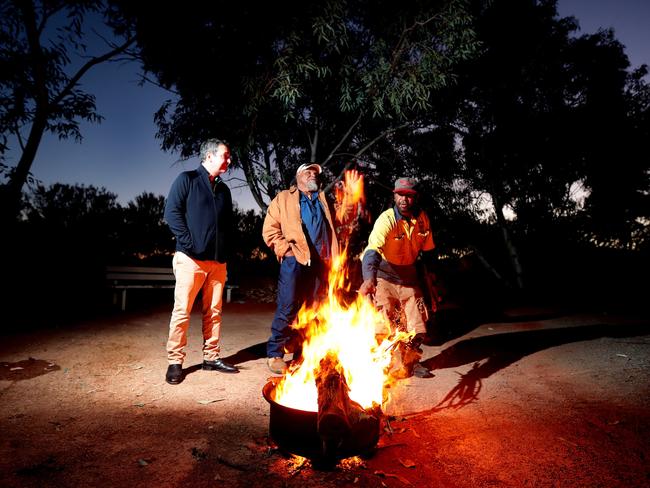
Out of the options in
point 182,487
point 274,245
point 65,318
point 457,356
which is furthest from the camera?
point 65,318

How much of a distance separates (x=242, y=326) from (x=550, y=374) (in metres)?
5.15

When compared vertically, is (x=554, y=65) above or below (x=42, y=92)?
above

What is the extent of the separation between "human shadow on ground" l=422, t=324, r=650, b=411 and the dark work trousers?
178cm

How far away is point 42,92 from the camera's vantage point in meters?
10.5

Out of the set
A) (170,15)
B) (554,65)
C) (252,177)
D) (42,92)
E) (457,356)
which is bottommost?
(457,356)

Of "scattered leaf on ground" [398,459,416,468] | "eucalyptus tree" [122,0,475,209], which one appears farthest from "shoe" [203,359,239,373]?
"eucalyptus tree" [122,0,475,209]

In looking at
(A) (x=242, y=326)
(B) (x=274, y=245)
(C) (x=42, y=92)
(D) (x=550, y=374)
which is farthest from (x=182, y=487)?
(C) (x=42, y=92)

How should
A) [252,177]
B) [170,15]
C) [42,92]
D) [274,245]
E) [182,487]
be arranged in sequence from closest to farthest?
1. [182,487]
2. [274,245]
3. [170,15]
4. [42,92]
5. [252,177]

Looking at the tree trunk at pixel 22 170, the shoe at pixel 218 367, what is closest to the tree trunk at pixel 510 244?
the shoe at pixel 218 367

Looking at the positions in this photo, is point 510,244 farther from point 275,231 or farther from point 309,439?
point 309,439

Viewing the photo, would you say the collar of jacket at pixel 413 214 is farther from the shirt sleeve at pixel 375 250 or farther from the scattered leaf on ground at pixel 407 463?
the scattered leaf on ground at pixel 407 463

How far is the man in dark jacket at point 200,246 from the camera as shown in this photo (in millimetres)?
4031

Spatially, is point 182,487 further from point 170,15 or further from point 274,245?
point 170,15

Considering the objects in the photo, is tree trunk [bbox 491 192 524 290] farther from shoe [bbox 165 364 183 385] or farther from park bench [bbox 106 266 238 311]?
shoe [bbox 165 364 183 385]
